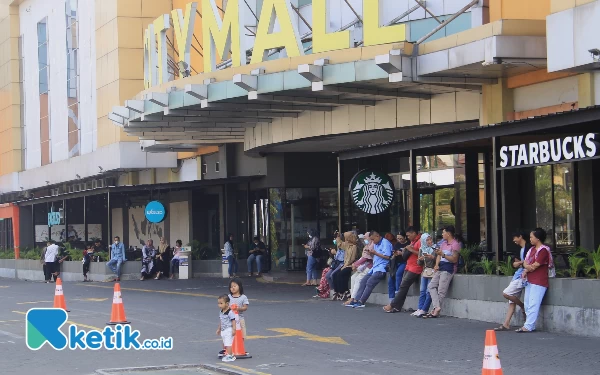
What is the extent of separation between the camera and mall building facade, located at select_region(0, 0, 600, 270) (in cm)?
1900

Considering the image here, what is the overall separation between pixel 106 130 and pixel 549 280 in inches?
1191

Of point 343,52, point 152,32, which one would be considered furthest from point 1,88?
point 343,52

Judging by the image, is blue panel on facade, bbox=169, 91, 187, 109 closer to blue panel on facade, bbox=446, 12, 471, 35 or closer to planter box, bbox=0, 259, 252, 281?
blue panel on facade, bbox=446, 12, 471, 35

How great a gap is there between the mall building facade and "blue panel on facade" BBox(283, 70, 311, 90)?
53 mm

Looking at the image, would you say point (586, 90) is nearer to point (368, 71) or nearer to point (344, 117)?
point (368, 71)

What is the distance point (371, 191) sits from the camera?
22.3 meters

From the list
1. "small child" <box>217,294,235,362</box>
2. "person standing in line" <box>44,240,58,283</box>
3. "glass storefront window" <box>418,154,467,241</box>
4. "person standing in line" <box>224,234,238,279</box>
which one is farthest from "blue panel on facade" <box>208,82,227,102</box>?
"person standing in line" <box>44,240,58,283</box>

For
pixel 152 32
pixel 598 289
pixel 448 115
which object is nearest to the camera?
pixel 598 289

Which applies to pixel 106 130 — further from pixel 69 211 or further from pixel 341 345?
pixel 341 345

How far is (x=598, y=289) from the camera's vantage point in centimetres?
1488

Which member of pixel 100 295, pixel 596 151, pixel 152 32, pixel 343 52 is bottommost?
pixel 100 295

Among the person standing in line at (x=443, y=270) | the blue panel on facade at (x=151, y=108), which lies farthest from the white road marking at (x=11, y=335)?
the blue panel on facade at (x=151, y=108)

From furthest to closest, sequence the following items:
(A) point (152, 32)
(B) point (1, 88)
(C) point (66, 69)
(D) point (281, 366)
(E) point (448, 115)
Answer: (B) point (1, 88) < (C) point (66, 69) < (A) point (152, 32) < (E) point (448, 115) < (D) point (281, 366)

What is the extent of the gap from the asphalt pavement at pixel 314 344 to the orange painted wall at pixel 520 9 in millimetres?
6358
